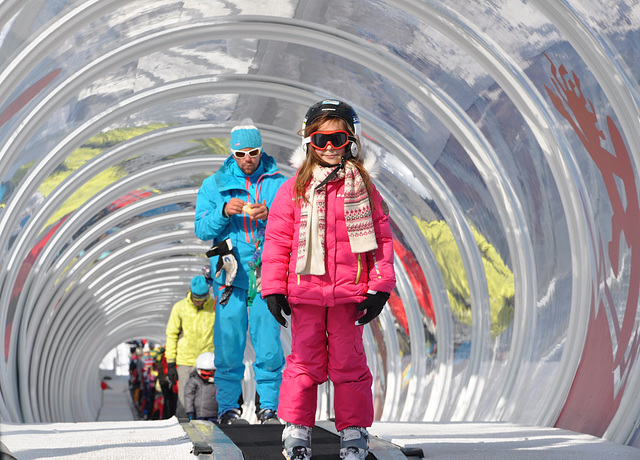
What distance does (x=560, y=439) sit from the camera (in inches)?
204

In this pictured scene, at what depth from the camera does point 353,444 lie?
3.75 metres

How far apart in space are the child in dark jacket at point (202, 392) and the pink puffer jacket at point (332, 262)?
6.11 metres

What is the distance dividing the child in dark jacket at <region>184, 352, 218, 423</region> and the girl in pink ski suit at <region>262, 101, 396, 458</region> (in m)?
6.09

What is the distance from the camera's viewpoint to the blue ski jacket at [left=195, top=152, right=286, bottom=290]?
5.96 m

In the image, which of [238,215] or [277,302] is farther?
[238,215]

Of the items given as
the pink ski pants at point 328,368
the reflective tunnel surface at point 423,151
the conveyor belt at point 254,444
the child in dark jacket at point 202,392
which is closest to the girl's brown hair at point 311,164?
the pink ski pants at point 328,368

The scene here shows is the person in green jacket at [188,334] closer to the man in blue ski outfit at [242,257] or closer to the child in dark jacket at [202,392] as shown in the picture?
the child in dark jacket at [202,392]

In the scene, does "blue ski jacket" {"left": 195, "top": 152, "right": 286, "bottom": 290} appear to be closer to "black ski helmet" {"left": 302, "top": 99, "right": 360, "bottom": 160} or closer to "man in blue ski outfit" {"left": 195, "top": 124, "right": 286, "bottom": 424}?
"man in blue ski outfit" {"left": 195, "top": 124, "right": 286, "bottom": 424}

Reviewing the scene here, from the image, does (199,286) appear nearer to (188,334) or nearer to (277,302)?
(188,334)

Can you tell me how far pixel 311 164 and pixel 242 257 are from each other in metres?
2.08

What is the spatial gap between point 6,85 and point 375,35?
378 centimetres

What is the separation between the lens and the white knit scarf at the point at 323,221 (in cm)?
378

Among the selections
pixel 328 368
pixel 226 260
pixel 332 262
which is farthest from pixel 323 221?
pixel 226 260

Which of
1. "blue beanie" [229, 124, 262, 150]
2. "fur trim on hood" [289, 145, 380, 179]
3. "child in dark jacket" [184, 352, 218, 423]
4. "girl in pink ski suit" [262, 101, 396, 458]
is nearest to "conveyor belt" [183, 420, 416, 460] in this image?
"girl in pink ski suit" [262, 101, 396, 458]
